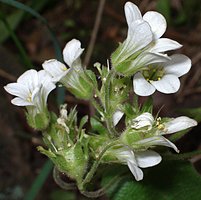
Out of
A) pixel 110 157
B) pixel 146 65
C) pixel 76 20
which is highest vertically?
pixel 146 65

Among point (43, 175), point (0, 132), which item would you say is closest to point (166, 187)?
point (43, 175)

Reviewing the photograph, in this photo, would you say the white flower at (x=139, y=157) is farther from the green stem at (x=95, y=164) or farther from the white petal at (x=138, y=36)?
the white petal at (x=138, y=36)

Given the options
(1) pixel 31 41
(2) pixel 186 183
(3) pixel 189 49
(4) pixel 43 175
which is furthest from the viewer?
(1) pixel 31 41

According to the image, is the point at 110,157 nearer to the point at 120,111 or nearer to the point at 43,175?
the point at 120,111

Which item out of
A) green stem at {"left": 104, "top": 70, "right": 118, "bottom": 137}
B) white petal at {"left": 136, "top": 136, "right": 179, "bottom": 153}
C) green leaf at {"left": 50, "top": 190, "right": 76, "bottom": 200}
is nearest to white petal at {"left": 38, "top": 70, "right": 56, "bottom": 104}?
green stem at {"left": 104, "top": 70, "right": 118, "bottom": 137}

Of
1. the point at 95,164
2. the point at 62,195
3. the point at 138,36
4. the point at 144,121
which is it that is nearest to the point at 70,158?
the point at 95,164

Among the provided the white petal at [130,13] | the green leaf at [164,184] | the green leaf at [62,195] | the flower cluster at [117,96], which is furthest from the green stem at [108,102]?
the green leaf at [62,195]

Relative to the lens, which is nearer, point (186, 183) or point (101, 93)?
point (101, 93)

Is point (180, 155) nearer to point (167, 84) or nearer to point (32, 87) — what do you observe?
point (167, 84)
